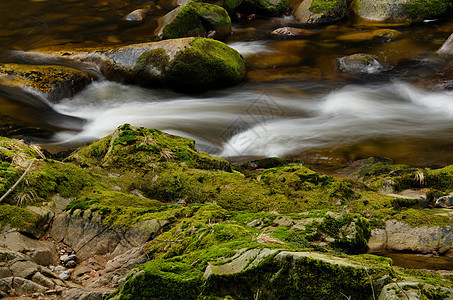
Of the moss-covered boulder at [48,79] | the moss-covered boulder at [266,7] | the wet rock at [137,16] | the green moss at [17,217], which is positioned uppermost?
the wet rock at [137,16]

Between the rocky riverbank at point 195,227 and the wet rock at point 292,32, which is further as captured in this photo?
the wet rock at point 292,32

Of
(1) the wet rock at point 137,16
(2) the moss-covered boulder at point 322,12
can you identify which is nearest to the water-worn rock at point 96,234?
(1) the wet rock at point 137,16

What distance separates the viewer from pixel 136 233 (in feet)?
13.6

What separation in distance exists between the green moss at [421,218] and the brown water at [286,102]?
444cm

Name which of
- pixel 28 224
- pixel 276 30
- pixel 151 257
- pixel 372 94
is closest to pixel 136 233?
pixel 151 257

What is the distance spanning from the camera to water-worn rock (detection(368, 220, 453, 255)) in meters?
4.21

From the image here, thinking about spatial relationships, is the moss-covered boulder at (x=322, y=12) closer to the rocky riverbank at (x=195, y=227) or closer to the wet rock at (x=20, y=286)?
the rocky riverbank at (x=195, y=227)

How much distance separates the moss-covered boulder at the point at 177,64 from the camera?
12.4m

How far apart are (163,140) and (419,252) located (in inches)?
160

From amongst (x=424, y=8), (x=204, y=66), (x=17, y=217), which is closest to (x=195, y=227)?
(x=17, y=217)

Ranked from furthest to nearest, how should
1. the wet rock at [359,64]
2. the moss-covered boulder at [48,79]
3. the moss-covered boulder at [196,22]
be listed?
the moss-covered boulder at [196,22] < the wet rock at [359,64] < the moss-covered boulder at [48,79]

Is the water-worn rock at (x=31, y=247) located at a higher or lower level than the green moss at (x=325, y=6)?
lower

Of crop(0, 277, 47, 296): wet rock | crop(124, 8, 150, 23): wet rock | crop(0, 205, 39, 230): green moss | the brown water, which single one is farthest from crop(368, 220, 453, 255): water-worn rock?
crop(124, 8, 150, 23): wet rock

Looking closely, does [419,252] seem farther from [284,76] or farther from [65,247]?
[284,76]
